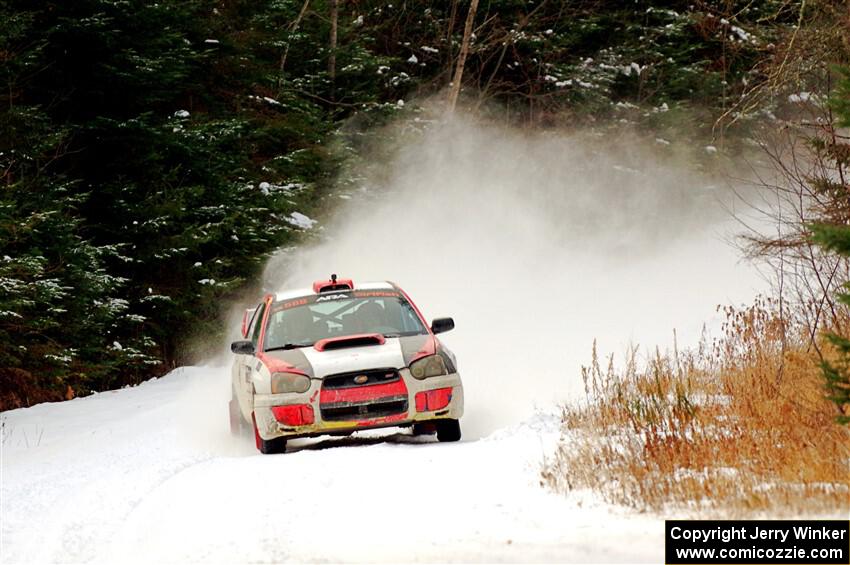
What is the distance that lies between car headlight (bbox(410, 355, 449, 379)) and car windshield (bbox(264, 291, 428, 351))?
84 centimetres

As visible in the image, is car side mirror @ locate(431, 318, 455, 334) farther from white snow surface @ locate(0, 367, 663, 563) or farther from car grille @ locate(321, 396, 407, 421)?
car grille @ locate(321, 396, 407, 421)

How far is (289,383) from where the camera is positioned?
32.3 feet

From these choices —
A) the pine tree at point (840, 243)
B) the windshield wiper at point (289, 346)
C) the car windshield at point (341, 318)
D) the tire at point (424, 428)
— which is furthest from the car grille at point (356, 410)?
the pine tree at point (840, 243)

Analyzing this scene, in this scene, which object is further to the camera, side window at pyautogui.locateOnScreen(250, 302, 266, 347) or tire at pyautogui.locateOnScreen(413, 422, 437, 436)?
side window at pyautogui.locateOnScreen(250, 302, 266, 347)

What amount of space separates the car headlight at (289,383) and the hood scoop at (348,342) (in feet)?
1.71

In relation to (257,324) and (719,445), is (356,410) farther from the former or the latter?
(719,445)

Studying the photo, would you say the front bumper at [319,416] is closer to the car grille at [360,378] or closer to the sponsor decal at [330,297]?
the car grille at [360,378]

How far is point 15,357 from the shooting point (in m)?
15.0

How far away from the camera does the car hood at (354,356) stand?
389 inches

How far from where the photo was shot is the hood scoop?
10.3 metres

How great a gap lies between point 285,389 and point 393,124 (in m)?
21.1

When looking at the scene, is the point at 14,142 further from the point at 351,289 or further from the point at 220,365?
the point at 351,289

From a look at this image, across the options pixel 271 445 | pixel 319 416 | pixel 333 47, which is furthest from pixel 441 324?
pixel 333 47

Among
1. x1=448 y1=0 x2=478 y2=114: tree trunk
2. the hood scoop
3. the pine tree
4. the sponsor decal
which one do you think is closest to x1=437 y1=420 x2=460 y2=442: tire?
the hood scoop
